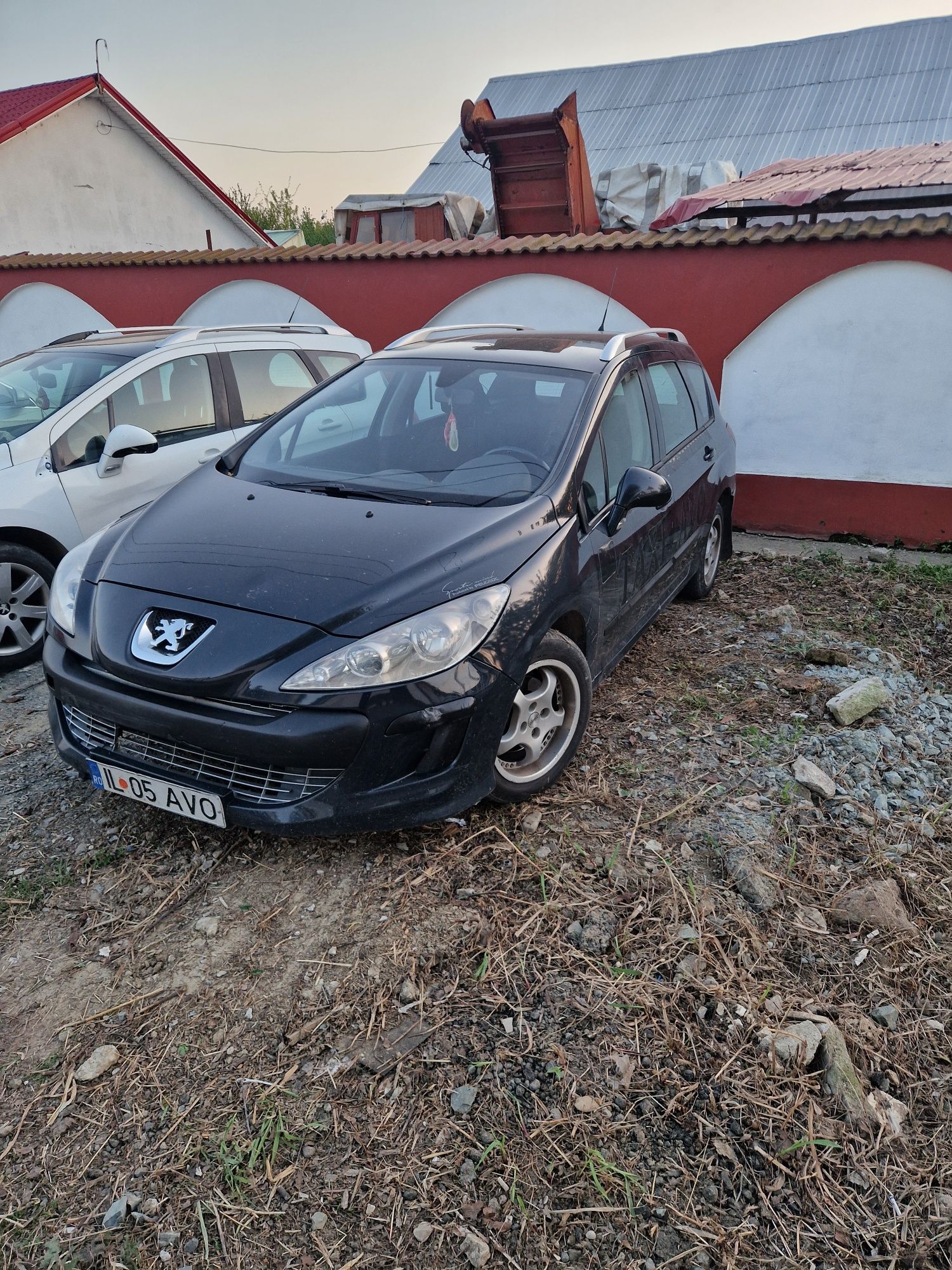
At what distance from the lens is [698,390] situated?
5.43 meters

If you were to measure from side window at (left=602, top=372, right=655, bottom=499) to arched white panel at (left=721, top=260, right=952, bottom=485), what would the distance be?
12.0 ft

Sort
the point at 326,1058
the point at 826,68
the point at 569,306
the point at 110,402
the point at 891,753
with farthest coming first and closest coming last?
the point at 826,68 < the point at 569,306 < the point at 110,402 < the point at 891,753 < the point at 326,1058

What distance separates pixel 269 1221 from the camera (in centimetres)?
206

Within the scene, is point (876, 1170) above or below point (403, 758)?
below

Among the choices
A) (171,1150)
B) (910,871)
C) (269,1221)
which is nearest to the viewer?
(269,1221)

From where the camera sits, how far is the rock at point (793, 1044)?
248 cm

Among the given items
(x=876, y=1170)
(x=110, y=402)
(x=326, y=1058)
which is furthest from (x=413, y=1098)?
(x=110, y=402)

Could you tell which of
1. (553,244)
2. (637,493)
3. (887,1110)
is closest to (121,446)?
(637,493)

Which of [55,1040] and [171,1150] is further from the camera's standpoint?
[55,1040]

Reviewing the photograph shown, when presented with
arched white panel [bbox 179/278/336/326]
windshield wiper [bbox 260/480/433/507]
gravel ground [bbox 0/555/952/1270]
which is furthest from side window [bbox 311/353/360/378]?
gravel ground [bbox 0/555/952/1270]

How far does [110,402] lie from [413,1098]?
444 centimetres

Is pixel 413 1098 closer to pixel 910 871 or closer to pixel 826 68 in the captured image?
pixel 910 871

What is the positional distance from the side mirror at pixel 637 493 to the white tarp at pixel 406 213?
10.3 meters

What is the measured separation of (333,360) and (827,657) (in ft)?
13.1
